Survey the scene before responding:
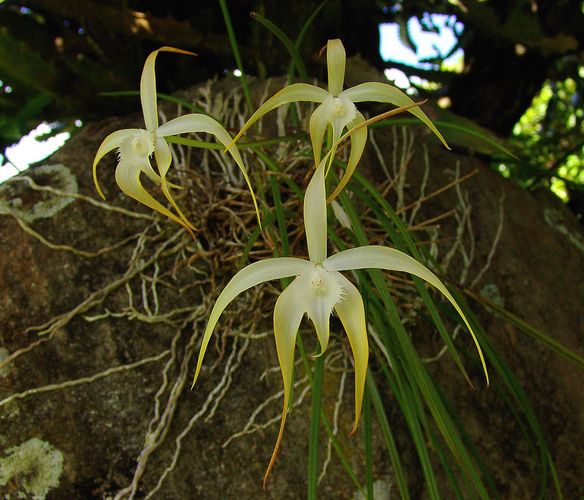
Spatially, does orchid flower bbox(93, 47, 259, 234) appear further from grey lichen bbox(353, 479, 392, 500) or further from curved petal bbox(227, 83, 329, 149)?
grey lichen bbox(353, 479, 392, 500)

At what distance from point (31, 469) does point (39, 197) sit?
1.17 feet

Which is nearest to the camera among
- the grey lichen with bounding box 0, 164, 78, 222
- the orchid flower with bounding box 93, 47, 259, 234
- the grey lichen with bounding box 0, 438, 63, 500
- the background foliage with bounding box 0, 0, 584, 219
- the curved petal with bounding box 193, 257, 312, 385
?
the curved petal with bounding box 193, 257, 312, 385

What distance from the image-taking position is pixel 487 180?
41.9 inches

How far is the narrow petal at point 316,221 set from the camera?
1.39 feet

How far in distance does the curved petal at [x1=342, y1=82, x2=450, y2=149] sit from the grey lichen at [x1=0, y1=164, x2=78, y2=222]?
50cm

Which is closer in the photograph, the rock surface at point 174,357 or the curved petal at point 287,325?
the curved petal at point 287,325

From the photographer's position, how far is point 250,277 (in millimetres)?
407

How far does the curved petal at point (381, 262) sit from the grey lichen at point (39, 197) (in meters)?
0.53

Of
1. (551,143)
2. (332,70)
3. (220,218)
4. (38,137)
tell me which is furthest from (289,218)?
(551,143)

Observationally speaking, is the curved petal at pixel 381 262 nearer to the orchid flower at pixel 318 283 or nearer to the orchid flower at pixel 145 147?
the orchid flower at pixel 318 283

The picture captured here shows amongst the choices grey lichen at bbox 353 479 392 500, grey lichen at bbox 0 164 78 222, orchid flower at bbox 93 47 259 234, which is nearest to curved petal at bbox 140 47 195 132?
orchid flower at bbox 93 47 259 234

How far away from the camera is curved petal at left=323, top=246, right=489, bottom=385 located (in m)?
0.39

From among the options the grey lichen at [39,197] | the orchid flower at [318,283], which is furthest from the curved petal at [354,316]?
the grey lichen at [39,197]

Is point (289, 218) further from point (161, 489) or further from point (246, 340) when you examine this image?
point (161, 489)
